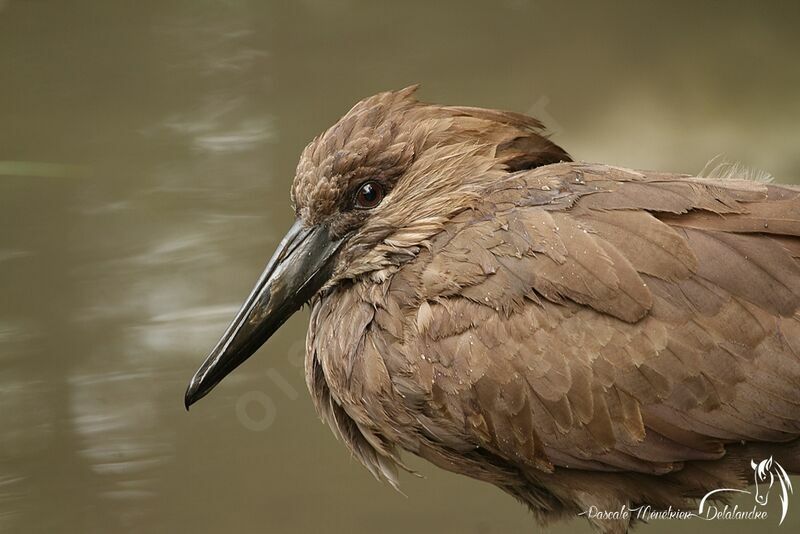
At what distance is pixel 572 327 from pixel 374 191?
2.03 feet

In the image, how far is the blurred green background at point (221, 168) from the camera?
3941 mm

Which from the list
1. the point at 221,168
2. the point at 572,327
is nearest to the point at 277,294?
the point at 572,327

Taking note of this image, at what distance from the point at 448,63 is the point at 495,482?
2196mm

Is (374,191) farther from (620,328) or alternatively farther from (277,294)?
(620,328)

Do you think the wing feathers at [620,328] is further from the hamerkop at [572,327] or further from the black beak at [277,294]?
the black beak at [277,294]

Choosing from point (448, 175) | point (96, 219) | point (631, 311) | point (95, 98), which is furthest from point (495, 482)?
point (95, 98)

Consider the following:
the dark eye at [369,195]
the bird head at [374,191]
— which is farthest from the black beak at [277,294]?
the dark eye at [369,195]

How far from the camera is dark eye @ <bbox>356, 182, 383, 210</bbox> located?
8.21 feet

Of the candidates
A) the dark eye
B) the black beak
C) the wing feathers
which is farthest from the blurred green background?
the wing feathers

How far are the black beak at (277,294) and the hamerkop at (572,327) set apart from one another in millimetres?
97

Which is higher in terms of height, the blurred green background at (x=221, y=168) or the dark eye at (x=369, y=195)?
the dark eye at (x=369, y=195)

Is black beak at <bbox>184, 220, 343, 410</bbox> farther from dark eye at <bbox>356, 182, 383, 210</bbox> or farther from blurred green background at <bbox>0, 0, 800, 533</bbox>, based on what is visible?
blurred green background at <bbox>0, 0, 800, 533</bbox>

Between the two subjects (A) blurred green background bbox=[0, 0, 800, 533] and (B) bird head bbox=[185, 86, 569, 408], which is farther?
(A) blurred green background bbox=[0, 0, 800, 533]

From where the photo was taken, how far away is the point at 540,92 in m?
4.13
